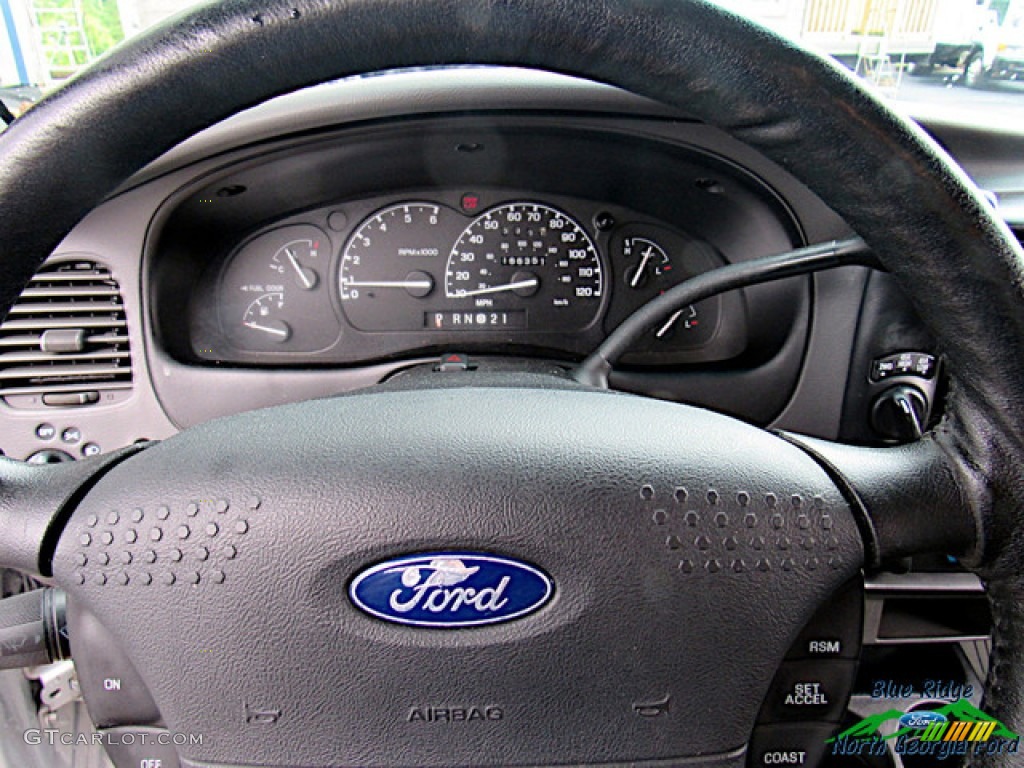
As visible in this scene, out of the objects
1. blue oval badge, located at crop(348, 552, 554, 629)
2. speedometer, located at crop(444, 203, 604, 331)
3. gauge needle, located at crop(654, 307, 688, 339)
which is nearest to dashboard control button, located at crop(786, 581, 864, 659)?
blue oval badge, located at crop(348, 552, 554, 629)

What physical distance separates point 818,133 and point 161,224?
128 centimetres

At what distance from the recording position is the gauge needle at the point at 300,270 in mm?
1707

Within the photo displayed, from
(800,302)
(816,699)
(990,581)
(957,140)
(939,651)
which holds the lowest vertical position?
(939,651)

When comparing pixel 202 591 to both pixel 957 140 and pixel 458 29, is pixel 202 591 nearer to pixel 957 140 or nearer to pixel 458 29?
pixel 458 29

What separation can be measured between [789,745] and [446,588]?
1.40 ft

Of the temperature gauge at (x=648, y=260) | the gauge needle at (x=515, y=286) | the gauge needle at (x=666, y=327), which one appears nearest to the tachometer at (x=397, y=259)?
the gauge needle at (x=515, y=286)

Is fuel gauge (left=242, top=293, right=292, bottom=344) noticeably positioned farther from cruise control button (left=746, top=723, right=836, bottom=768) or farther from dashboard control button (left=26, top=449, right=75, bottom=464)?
cruise control button (left=746, top=723, right=836, bottom=768)

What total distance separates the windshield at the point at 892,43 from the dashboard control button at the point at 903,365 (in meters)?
0.50

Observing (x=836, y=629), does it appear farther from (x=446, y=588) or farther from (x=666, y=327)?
(x=666, y=327)

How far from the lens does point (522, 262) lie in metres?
1.71

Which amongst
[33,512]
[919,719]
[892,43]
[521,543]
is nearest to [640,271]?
[892,43]

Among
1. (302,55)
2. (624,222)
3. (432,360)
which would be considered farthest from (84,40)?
(302,55)

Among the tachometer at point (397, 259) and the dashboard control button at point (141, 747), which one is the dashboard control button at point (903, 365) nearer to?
the tachometer at point (397, 259)

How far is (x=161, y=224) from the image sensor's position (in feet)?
4.98
